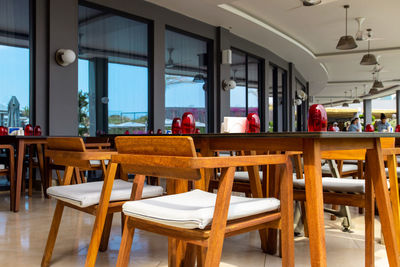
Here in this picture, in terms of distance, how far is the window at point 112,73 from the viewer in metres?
6.04

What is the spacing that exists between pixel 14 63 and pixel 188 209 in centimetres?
442

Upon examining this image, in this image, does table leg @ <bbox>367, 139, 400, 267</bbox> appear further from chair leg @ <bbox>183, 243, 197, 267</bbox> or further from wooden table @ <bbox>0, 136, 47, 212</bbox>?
wooden table @ <bbox>0, 136, 47, 212</bbox>

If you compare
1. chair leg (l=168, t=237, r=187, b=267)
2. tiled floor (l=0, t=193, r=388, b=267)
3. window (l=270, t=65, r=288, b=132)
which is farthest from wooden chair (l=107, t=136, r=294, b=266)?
window (l=270, t=65, r=288, b=132)

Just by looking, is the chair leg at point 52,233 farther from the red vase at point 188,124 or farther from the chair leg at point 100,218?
the red vase at point 188,124

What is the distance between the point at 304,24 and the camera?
27.3 feet

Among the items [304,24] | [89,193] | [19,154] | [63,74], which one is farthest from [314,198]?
[304,24]

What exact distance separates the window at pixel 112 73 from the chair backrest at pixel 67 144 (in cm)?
413

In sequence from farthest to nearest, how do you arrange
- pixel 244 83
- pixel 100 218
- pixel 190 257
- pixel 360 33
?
1. pixel 244 83
2. pixel 360 33
3. pixel 190 257
4. pixel 100 218

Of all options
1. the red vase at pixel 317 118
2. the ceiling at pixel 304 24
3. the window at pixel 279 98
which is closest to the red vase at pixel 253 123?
the red vase at pixel 317 118

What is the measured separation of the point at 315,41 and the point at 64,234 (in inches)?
345

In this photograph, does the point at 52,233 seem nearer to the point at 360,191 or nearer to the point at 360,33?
the point at 360,191

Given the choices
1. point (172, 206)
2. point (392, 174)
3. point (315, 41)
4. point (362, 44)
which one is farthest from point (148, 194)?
point (362, 44)

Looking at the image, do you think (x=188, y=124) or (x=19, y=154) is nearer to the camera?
(x=188, y=124)

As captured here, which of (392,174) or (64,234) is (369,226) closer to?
(392,174)
